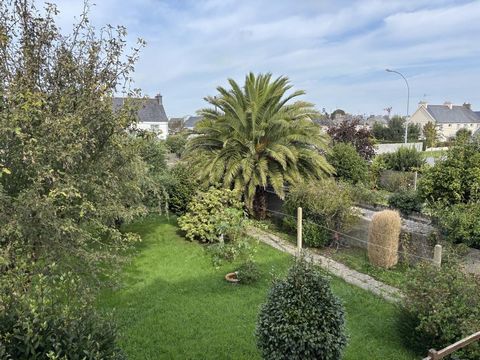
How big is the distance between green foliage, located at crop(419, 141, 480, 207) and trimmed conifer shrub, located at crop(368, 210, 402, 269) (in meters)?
1.43

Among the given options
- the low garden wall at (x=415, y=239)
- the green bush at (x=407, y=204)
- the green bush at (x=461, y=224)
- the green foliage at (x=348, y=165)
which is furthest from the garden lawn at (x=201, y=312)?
the green foliage at (x=348, y=165)

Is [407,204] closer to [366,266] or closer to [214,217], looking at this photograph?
[366,266]

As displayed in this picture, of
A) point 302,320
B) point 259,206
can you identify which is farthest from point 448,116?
point 302,320

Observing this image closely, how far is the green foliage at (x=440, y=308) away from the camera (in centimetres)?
442

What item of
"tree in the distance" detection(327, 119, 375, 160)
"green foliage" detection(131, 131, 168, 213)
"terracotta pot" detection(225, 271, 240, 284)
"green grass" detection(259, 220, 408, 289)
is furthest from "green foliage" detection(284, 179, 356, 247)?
"tree in the distance" detection(327, 119, 375, 160)

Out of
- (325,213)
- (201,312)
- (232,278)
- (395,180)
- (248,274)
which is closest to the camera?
(201,312)

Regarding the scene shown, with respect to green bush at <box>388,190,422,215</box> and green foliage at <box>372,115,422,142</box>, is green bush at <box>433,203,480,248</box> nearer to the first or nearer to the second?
green bush at <box>388,190,422,215</box>

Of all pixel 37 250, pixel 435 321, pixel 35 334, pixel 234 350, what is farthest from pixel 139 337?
pixel 435 321

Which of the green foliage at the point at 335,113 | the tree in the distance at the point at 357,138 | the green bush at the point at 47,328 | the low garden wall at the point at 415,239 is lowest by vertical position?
the low garden wall at the point at 415,239

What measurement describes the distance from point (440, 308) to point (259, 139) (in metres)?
7.29

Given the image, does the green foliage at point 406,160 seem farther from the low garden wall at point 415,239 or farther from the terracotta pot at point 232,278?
the terracotta pot at point 232,278

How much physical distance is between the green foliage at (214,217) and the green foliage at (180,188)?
0.64 m

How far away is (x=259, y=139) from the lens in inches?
435

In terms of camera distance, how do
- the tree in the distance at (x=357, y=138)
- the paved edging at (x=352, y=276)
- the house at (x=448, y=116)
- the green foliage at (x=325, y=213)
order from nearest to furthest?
1. the paved edging at (x=352, y=276)
2. the green foliage at (x=325, y=213)
3. the tree in the distance at (x=357, y=138)
4. the house at (x=448, y=116)
